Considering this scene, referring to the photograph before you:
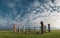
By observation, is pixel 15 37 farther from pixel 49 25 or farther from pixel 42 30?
pixel 49 25

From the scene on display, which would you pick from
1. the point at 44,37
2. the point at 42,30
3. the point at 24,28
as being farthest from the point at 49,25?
the point at 44,37

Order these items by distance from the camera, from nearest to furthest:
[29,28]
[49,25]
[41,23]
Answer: [41,23], [49,25], [29,28]

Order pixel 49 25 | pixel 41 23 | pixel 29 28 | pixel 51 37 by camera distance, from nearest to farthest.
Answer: pixel 51 37 → pixel 41 23 → pixel 49 25 → pixel 29 28

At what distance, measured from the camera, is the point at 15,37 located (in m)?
20.6

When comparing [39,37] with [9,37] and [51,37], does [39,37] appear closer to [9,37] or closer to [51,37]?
[51,37]

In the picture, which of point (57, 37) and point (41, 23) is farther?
point (41, 23)

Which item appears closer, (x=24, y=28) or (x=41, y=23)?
(x=41, y=23)

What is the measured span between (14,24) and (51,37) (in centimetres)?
1221

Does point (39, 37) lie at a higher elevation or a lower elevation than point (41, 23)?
lower

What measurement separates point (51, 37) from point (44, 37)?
867 mm

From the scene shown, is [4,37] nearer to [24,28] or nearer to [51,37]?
[51,37]

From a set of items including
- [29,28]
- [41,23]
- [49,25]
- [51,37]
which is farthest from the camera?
[29,28]

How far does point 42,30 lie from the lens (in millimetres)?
27266

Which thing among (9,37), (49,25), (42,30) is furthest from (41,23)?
(9,37)
